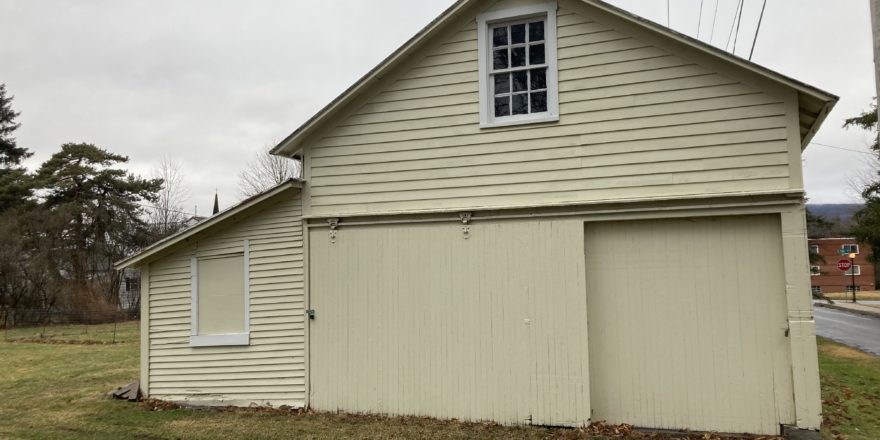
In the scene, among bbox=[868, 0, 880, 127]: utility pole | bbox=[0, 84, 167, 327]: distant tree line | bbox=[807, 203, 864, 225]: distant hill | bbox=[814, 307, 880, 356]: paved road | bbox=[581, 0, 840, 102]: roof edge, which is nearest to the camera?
bbox=[868, 0, 880, 127]: utility pole

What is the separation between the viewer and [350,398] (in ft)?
25.7

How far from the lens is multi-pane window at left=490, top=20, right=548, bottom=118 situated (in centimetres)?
738

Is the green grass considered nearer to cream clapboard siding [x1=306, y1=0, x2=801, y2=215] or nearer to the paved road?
the paved road

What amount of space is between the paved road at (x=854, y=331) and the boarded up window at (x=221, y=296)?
15176 mm

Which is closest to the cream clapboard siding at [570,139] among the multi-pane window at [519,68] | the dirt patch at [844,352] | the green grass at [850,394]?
the multi-pane window at [519,68]

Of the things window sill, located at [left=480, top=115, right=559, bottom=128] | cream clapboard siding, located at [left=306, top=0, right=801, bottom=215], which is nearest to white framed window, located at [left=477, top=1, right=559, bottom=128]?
window sill, located at [left=480, top=115, right=559, bottom=128]

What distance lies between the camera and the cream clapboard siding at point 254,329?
8.16 m

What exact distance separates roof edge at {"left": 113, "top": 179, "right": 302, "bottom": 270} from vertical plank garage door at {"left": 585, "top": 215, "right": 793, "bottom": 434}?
14.0 feet

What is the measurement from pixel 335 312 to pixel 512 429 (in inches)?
113

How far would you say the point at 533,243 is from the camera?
722cm

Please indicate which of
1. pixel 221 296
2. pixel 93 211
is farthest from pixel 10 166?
pixel 221 296

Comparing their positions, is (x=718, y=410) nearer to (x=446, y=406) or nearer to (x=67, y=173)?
(x=446, y=406)

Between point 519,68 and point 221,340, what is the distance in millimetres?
5769

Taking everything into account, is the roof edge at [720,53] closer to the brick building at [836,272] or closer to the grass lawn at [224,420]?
the grass lawn at [224,420]
